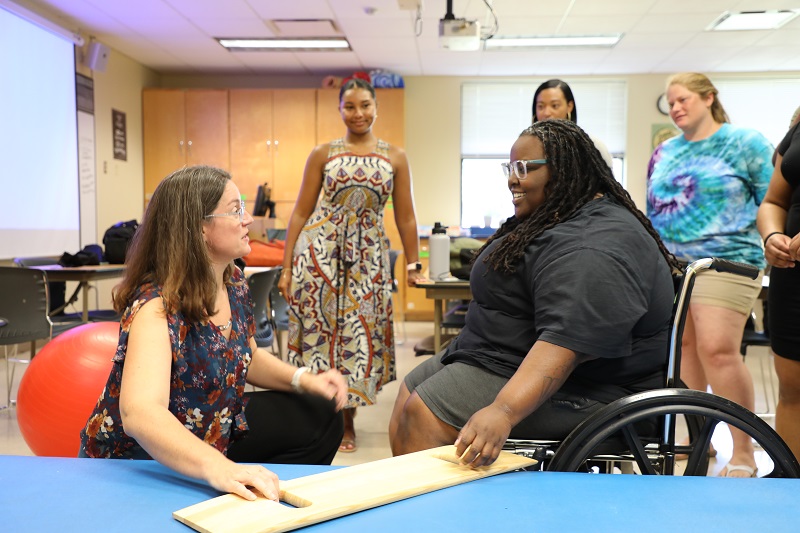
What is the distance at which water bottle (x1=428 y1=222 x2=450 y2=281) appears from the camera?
307 centimetres

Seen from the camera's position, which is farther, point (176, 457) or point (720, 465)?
point (720, 465)

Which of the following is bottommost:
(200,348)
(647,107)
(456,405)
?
(456,405)

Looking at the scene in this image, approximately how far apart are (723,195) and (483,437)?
1.87 meters

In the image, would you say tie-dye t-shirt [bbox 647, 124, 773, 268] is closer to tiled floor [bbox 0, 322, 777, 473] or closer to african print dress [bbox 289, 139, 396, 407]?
tiled floor [bbox 0, 322, 777, 473]

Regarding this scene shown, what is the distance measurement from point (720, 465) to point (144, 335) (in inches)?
93.4

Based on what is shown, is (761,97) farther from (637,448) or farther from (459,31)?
(637,448)

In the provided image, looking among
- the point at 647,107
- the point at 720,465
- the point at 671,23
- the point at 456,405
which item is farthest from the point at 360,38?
the point at 456,405

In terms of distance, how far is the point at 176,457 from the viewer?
40.8 inches

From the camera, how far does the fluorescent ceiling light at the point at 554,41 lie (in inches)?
250

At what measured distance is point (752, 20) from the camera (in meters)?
5.81

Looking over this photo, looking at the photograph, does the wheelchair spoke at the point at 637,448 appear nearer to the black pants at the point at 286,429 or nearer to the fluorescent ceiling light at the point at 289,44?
the black pants at the point at 286,429

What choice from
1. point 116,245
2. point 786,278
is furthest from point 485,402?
point 116,245

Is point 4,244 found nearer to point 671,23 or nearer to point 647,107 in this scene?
point 671,23

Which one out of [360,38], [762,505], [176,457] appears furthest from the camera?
[360,38]
